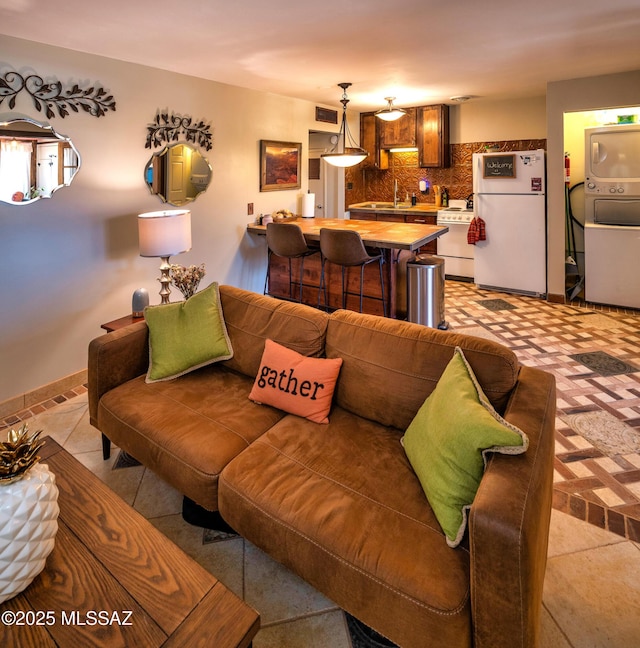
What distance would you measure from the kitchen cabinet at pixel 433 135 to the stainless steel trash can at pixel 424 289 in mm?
2864

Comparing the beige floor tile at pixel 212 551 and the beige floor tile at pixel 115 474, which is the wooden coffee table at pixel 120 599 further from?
the beige floor tile at pixel 115 474

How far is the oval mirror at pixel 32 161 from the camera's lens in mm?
2775

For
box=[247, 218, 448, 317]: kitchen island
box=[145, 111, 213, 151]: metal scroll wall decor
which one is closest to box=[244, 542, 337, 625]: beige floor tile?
box=[247, 218, 448, 317]: kitchen island

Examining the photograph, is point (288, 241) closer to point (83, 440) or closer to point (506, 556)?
point (83, 440)

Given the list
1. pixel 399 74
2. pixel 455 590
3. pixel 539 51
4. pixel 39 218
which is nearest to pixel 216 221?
pixel 39 218

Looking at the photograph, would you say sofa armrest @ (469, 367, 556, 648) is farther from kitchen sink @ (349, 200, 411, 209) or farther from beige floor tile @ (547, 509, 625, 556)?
kitchen sink @ (349, 200, 411, 209)

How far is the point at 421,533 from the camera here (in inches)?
53.4

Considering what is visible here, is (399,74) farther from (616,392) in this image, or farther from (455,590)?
(455,590)

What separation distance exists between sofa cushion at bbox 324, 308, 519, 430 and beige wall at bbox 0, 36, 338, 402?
213 centimetres

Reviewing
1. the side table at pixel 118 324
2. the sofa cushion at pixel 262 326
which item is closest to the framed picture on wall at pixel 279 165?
the side table at pixel 118 324

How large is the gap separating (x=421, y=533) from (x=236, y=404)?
1.08 m

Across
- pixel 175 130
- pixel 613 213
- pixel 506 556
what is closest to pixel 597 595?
pixel 506 556

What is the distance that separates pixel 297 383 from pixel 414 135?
17.9 feet

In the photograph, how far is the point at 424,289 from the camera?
403 centimetres
